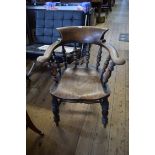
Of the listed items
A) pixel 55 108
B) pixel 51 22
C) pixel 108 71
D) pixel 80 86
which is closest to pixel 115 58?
pixel 108 71

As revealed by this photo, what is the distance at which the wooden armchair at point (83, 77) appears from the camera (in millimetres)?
1557

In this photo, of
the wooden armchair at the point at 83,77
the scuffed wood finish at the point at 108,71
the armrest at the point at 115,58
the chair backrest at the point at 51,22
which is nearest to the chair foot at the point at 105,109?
the wooden armchair at the point at 83,77

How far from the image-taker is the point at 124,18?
554 centimetres

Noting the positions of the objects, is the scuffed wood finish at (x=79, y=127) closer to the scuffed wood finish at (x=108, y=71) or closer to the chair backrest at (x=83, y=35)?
the scuffed wood finish at (x=108, y=71)

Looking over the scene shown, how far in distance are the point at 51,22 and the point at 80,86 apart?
51.4 inches

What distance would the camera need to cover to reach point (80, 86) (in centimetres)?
164

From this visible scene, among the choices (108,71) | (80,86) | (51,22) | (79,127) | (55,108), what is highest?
(51,22)

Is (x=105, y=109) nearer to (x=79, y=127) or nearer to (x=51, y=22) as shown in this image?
(x=79, y=127)

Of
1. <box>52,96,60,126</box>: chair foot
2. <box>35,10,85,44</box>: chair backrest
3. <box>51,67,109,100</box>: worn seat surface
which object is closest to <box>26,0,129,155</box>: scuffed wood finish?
<box>52,96,60,126</box>: chair foot

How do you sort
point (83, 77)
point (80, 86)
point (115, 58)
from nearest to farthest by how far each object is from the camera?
point (115, 58) → point (80, 86) → point (83, 77)
